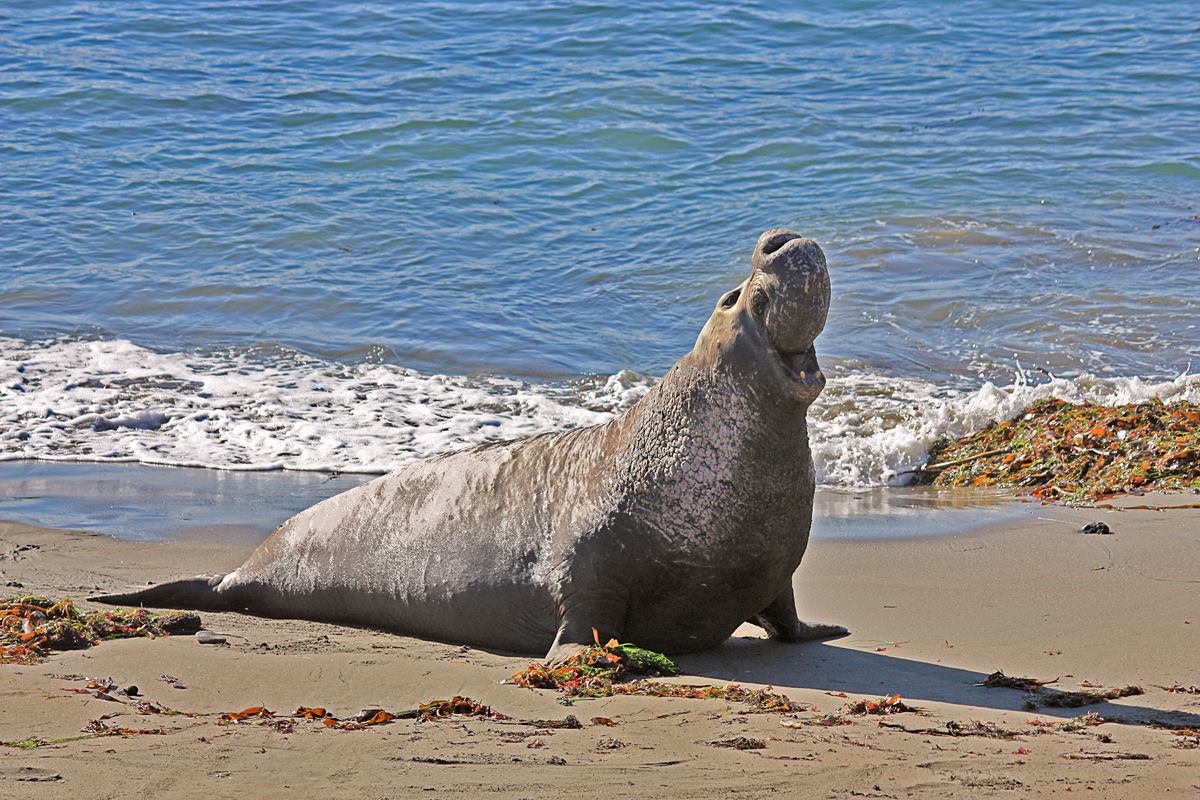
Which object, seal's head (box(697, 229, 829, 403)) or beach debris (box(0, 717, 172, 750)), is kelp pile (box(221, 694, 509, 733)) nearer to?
beach debris (box(0, 717, 172, 750))

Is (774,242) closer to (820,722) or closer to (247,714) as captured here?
(820,722)

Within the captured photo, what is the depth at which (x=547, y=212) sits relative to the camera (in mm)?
16609

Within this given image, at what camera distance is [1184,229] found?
49.6 feet

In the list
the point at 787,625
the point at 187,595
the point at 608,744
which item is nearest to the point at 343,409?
the point at 187,595

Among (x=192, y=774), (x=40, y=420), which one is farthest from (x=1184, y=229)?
(x=192, y=774)

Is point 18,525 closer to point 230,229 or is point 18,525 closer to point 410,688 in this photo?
point 410,688

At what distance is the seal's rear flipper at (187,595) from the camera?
20.3 feet

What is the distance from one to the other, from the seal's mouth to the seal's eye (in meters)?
0.14

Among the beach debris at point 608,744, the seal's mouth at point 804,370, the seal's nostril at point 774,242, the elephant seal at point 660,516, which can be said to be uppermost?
the seal's nostril at point 774,242

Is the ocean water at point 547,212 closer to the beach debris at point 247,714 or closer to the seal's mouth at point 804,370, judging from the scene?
the seal's mouth at point 804,370

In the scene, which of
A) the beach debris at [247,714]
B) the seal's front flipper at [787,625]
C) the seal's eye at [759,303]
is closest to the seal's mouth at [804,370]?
the seal's eye at [759,303]

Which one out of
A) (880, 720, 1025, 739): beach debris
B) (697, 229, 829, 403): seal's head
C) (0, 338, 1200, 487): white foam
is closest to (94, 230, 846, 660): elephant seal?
(697, 229, 829, 403): seal's head

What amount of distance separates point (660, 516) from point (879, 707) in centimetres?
113

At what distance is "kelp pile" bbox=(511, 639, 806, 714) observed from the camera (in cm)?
431
